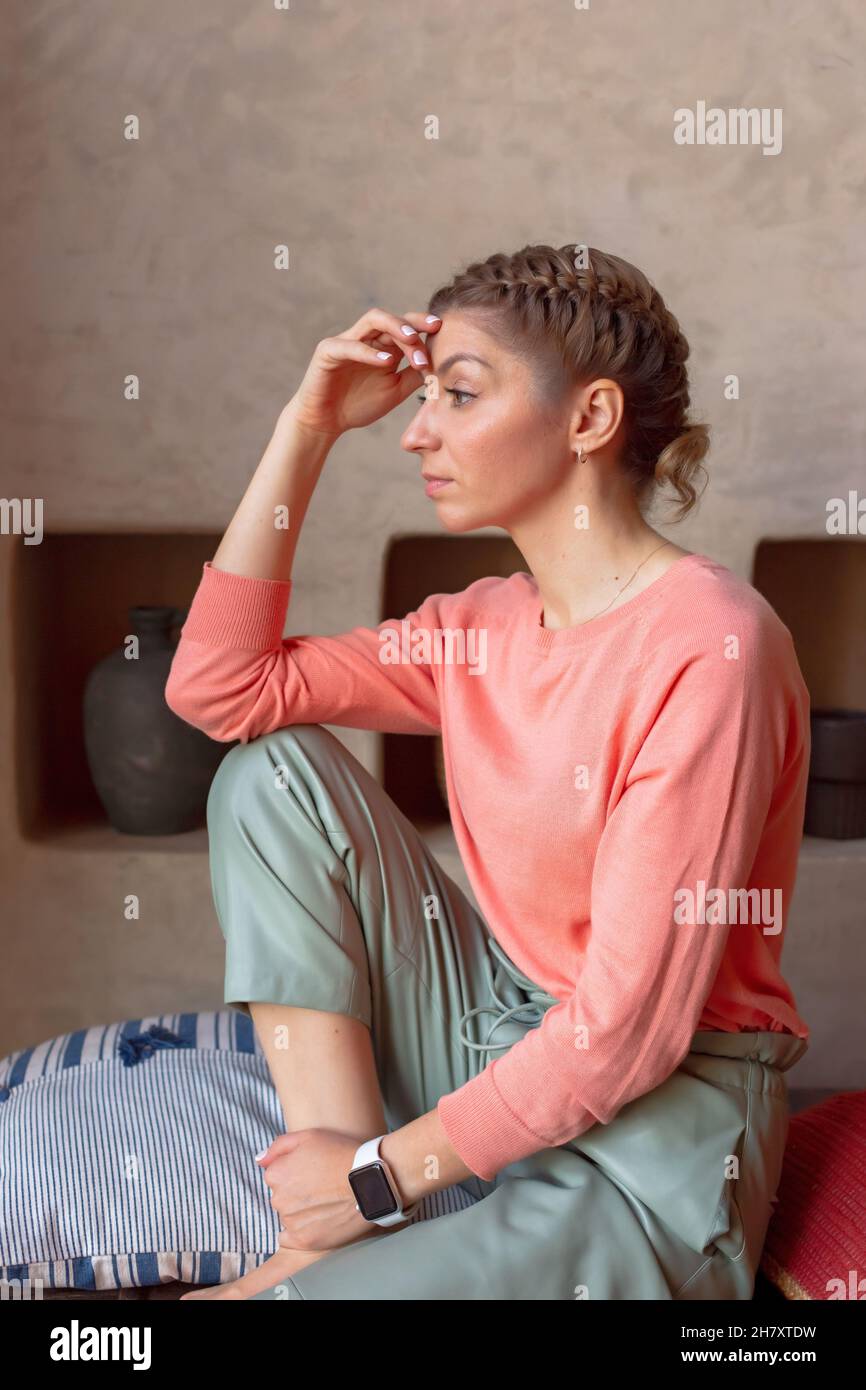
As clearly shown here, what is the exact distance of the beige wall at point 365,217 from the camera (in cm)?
255

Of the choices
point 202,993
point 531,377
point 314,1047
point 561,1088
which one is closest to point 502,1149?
point 561,1088

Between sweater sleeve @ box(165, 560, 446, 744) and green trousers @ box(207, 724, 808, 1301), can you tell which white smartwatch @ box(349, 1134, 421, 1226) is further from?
sweater sleeve @ box(165, 560, 446, 744)

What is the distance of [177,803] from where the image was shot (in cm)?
281

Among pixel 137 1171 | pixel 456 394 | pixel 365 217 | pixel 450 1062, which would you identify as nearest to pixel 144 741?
pixel 365 217

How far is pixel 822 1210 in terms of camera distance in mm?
1556

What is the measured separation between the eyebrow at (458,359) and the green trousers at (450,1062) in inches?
16.7

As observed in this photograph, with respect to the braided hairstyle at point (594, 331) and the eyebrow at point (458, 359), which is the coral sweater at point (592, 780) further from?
the eyebrow at point (458, 359)

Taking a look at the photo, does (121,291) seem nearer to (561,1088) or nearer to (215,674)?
(215,674)

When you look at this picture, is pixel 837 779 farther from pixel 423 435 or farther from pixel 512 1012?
pixel 423 435

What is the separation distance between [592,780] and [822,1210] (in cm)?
56

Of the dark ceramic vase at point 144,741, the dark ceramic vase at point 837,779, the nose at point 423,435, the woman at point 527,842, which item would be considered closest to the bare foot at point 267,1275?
the woman at point 527,842

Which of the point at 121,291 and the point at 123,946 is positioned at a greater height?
the point at 121,291
